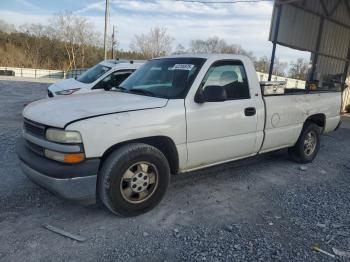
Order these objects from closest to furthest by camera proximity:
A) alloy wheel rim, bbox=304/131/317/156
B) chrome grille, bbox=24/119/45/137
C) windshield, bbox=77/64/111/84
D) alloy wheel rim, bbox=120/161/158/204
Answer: chrome grille, bbox=24/119/45/137, alloy wheel rim, bbox=120/161/158/204, alloy wheel rim, bbox=304/131/317/156, windshield, bbox=77/64/111/84

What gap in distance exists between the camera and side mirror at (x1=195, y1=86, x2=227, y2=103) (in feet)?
12.9

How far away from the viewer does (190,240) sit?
130 inches

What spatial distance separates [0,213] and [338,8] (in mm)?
16077

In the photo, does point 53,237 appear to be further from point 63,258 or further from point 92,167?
point 92,167

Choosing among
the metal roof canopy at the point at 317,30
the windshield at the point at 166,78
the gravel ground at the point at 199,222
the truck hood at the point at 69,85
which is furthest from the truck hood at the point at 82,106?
the metal roof canopy at the point at 317,30

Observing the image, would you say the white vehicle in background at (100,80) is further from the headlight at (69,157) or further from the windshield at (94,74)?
the headlight at (69,157)

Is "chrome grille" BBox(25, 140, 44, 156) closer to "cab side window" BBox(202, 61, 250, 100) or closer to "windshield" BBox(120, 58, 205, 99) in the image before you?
"windshield" BBox(120, 58, 205, 99)

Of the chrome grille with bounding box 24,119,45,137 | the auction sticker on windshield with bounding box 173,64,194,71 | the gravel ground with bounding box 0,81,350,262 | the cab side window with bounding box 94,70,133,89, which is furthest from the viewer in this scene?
the cab side window with bounding box 94,70,133,89

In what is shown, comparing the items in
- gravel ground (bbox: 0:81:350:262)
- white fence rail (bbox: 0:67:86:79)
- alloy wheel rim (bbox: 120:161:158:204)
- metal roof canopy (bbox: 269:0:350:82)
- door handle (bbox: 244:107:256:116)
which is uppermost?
metal roof canopy (bbox: 269:0:350:82)

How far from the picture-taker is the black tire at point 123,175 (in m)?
3.42

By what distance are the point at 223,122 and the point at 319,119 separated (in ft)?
9.47

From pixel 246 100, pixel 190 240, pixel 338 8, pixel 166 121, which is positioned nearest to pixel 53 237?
pixel 190 240

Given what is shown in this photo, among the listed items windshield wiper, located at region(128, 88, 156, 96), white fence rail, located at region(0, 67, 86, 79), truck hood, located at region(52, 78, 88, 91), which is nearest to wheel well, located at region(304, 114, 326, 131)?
windshield wiper, located at region(128, 88, 156, 96)

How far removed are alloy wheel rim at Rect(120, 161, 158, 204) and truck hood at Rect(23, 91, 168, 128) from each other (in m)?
0.67
